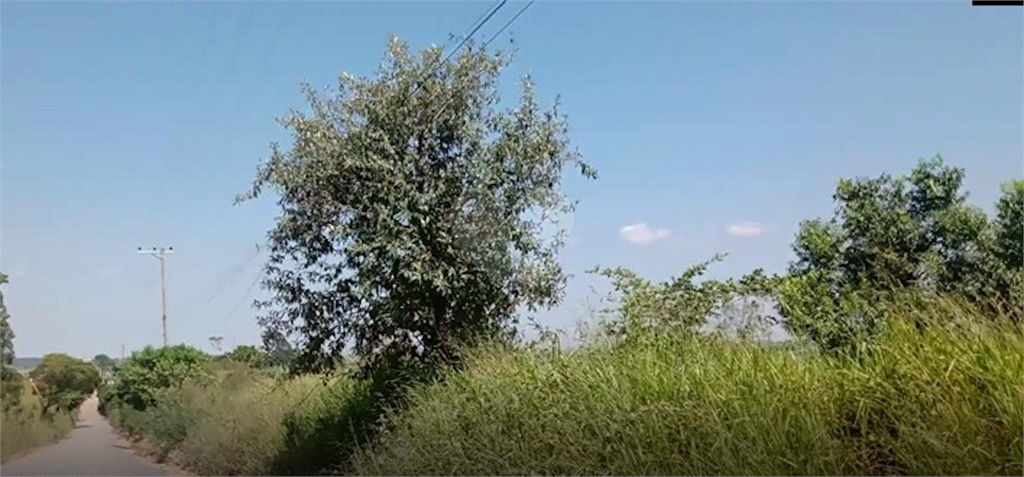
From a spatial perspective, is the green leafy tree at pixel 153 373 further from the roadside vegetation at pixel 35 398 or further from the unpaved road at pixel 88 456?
the roadside vegetation at pixel 35 398

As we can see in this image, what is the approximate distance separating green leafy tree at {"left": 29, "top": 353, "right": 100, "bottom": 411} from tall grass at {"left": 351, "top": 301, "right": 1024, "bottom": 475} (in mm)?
3244

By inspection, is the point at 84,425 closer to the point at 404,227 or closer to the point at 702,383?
the point at 404,227

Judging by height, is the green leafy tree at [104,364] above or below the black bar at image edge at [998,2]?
below

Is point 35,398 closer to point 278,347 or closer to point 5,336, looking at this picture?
point 5,336

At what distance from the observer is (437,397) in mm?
9273

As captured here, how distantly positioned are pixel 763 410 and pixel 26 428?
5918mm

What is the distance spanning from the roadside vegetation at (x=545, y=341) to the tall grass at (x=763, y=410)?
0.01 meters

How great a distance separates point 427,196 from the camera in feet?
32.6

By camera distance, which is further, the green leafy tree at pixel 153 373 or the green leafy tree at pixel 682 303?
the green leafy tree at pixel 153 373

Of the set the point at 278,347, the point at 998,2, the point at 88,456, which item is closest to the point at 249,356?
the point at 278,347

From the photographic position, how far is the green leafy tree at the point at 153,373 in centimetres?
1302

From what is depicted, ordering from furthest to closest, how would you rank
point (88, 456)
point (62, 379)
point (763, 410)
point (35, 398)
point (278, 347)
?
point (278, 347), point (88, 456), point (62, 379), point (35, 398), point (763, 410)

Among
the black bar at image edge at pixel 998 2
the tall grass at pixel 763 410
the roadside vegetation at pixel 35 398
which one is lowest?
the tall grass at pixel 763 410

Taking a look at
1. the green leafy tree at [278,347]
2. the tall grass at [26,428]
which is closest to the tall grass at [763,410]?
the tall grass at [26,428]
